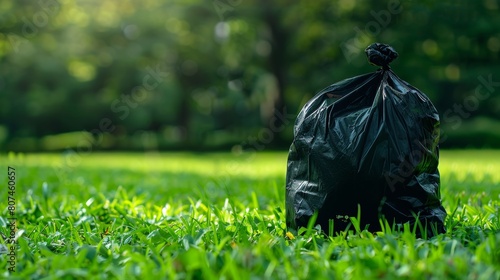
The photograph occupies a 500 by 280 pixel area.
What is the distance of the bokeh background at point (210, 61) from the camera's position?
688 inches

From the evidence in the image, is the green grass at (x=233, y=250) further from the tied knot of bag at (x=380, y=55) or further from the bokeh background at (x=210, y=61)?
the bokeh background at (x=210, y=61)

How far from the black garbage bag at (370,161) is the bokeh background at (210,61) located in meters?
12.3

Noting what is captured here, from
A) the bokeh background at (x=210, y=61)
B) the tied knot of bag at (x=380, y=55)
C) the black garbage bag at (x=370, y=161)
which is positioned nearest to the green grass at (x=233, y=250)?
the black garbage bag at (x=370, y=161)

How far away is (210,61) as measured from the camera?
23.2 metres

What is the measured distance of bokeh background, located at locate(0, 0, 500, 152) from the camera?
57.4ft

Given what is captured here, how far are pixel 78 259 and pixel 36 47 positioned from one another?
83.1 ft

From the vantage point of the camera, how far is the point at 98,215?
3459mm

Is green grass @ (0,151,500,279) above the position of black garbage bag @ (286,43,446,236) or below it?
below

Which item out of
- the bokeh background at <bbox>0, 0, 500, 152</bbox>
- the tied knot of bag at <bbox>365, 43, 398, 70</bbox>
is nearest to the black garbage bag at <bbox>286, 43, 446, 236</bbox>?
the tied knot of bag at <bbox>365, 43, 398, 70</bbox>

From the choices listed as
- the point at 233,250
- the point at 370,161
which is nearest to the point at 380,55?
the point at 370,161

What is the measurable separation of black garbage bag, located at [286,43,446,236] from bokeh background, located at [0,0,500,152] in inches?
484

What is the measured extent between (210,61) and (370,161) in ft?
69.1

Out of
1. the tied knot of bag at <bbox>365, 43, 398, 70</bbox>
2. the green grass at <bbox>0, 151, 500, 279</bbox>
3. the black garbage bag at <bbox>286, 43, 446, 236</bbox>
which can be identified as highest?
the tied knot of bag at <bbox>365, 43, 398, 70</bbox>

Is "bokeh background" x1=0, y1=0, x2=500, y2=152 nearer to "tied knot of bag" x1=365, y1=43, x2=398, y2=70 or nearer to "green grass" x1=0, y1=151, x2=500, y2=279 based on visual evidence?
"tied knot of bag" x1=365, y1=43, x2=398, y2=70
